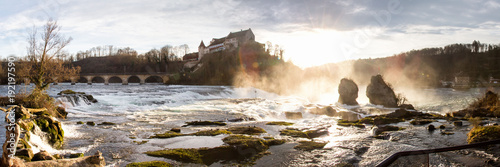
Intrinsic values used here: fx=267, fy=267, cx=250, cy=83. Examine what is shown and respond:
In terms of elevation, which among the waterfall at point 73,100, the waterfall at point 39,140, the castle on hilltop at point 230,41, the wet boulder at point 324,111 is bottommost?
the wet boulder at point 324,111

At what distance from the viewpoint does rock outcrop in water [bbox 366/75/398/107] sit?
117 ft

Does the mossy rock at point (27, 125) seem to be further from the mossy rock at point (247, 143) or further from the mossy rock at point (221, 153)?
the mossy rock at point (247, 143)

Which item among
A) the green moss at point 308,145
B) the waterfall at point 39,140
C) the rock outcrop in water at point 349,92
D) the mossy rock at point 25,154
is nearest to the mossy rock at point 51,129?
the waterfall at point 39,140

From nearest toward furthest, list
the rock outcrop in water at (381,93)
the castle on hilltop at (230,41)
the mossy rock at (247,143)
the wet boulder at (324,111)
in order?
the mossy rock at (247,143) < the wet boulder at (324,111) < the rock outcrop in water at (381,93) < the castle on hilltop at (230,41)

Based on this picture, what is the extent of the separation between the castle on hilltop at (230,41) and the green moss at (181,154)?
102 meters

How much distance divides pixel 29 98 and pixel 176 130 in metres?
11.6

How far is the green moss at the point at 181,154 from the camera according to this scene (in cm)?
1037

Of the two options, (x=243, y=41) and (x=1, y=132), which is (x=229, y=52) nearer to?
(x=243, y=41)

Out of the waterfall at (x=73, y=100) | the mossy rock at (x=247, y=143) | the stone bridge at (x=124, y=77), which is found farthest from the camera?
the stone bridge at (x=124, y=77)

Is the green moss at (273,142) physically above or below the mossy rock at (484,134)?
below

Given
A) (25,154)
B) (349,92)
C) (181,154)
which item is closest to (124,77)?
(349,92)

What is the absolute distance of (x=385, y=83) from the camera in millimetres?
37125

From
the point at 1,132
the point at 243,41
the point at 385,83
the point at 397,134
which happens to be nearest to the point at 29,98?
the point at 1,132

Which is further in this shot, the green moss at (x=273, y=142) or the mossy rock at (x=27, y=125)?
the green moss at (x=273, y=142)
